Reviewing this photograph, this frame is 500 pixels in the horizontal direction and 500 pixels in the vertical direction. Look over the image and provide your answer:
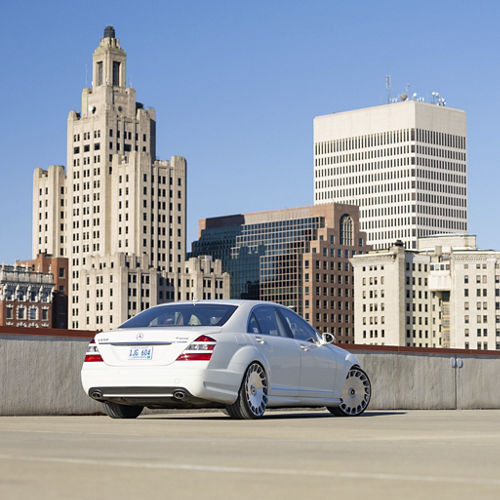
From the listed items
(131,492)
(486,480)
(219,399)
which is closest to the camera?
(131,492)

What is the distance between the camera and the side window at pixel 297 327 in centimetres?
1633

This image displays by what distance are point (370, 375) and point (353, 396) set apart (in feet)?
17.7

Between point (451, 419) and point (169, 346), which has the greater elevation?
point (169, 346)

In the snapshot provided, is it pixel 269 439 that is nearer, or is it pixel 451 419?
pixel 269 439

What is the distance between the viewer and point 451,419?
15969mm

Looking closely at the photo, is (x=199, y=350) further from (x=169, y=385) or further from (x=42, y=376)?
(x=42, y=376)

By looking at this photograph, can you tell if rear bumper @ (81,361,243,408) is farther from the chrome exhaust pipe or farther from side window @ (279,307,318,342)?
side window @ (279,307,318,342)

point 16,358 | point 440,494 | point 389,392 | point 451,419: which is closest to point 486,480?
point 440,494

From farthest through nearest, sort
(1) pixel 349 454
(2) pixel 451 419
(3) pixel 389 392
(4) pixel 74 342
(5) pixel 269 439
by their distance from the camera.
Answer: (3) pixel 389 392, (4) pixel 74 342, (2) pixel 451 419, (5) pixel 269 439, (1) pixel 349 454

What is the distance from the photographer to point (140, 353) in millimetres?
14391

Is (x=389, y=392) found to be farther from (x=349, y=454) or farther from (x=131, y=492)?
(x=131, y=492)

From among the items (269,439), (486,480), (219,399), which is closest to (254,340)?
(219,399)

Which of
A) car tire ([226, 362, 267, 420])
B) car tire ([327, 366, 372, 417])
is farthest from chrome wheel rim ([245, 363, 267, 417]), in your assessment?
car tire ([327, 366, 372, 417])

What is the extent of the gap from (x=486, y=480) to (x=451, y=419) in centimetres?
916
